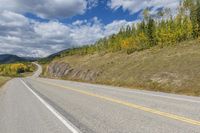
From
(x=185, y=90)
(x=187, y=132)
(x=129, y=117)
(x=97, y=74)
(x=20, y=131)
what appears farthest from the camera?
(x=97, y=74)

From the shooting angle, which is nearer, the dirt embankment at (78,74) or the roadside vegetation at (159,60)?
the roadside vegetation at (159,60)

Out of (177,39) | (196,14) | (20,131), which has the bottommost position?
(20,131)

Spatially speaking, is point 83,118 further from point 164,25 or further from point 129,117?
point 164,25

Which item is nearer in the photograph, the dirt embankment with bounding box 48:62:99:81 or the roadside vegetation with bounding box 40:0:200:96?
the roadside vegetation with bounding box 40:0:200:96

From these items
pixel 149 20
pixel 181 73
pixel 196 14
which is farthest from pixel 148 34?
pixel 181 73

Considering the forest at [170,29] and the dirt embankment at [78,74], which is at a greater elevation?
the forest at [170,29]

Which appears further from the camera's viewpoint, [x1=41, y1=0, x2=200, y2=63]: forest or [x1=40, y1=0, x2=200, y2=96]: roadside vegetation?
[x1=41, y1=0, x2=200, y2=63]: forest

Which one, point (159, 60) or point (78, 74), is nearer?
point (159, 60)

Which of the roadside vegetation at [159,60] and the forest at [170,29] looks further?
the forest at [170,29]

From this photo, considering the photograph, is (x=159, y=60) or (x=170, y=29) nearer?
(x=159, y=60)

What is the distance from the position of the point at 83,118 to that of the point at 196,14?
61.6 m

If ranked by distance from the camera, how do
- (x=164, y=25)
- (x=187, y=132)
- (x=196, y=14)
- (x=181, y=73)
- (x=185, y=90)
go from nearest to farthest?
(x=187, y=132)
(x=185, y=90)
(x=181, y=73)
(x=196, y=14)
(x=164, y=25)

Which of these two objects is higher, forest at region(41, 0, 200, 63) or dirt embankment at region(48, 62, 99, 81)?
forest at region(41, 0, 200, 63)

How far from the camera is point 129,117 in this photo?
9906 mm
